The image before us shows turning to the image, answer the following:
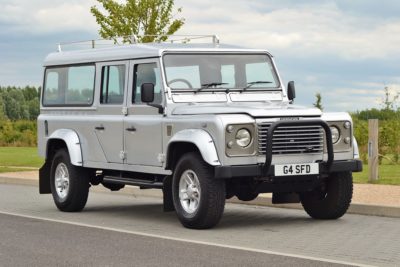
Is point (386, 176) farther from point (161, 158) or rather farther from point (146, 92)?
point (146, 92)

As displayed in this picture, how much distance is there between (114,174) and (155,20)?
18.8m

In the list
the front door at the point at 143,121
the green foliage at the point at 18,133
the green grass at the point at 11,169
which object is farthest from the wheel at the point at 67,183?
the green foliage at the point at 18,133

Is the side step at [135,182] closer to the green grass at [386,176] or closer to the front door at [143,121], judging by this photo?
the front door at [143,121]

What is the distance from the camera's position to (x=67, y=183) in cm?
1424

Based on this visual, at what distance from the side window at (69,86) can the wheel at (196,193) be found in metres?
3.05

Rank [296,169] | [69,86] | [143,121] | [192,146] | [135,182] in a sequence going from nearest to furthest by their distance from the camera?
[296,169] < [192,146] < [143,121] < [135,182] < [69,86]

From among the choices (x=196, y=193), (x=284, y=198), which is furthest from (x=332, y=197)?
(x=196, y=193)

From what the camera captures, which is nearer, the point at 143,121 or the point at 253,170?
the point at 253,170

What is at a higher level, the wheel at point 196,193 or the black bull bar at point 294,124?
the black bull bar at point 294,124

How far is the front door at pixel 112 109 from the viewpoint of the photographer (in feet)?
43.4

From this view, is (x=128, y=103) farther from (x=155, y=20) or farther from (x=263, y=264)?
(x=155, y=20)

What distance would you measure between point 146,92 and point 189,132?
106 cm

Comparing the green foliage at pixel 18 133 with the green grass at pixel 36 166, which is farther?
the green foliage at pixel 18 133

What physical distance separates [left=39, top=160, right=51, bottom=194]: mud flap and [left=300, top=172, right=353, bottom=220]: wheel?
438cm
